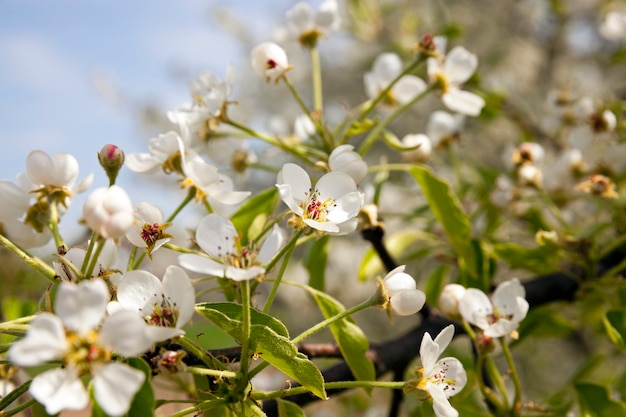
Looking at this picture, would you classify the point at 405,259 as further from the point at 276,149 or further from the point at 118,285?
the point at 118,285

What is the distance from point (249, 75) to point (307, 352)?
364cm

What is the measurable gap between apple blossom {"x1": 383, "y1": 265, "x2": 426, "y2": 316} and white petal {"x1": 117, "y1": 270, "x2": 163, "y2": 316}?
0.22 meters

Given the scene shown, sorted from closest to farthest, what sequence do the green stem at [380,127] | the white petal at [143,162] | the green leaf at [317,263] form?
1. the white petal at [143,162]
2. the green stem at [380,127]
3. the green leaf at [317,263]

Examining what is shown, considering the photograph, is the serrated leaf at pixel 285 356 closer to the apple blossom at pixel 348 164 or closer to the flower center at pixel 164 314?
the flower center at pixel 164 314

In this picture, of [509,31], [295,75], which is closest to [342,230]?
[509,31]

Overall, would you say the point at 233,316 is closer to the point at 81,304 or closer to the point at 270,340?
the point at 270,340

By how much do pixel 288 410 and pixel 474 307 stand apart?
0.88ft

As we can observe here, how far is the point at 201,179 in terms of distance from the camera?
63 cm

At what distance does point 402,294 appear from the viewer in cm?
58

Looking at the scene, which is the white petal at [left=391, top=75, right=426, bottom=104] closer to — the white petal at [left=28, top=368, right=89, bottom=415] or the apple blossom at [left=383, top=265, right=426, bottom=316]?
the apple blossom at [left=383, top=265, right=426, bottom=316]

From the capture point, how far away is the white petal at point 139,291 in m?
0.51

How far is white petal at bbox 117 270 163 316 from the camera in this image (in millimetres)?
511

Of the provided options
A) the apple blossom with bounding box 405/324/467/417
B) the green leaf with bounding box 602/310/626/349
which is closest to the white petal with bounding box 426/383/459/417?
the apple blossom with bounding box 405/324/467/417

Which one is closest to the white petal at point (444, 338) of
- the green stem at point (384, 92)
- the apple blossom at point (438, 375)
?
the apple blossom at point (438, 375)
